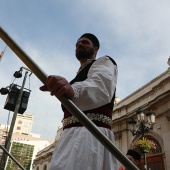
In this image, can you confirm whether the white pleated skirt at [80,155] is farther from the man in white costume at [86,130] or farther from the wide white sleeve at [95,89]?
the wide white sleeve at [95,89]

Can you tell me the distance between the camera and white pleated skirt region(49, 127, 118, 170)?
1189 millimetres

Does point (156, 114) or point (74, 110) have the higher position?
point (156, 114)

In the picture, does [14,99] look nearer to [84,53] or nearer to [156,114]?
[84,53]

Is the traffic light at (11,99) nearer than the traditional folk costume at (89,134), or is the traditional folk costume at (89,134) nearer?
the traditional folk costume at (89,134)

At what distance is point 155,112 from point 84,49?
35.8ft

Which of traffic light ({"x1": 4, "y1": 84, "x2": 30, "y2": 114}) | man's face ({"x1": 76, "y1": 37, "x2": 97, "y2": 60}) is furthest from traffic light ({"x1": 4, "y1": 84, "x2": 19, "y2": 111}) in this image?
man's face ({"x1": 76, "y1": 37, "x2": 97, "y2": 60})

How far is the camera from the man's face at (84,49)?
187 cm

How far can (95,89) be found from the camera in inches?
47.6

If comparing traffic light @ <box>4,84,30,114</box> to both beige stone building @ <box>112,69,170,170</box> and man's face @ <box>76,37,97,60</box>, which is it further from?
beige stone building @ <box>112,69,170,170</box>

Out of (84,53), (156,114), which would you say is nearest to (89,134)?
(84,53)

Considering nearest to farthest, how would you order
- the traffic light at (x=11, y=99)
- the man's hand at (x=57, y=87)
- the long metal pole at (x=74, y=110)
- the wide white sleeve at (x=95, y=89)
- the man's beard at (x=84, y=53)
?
the long metal pole at (x=74, y=110)
the man's hand at (x=57, y=87)
the wide white sleeve at (x=95, y=89)
the man's beard at (x=84, y=53)
the traffic light at (x=11, y=99)

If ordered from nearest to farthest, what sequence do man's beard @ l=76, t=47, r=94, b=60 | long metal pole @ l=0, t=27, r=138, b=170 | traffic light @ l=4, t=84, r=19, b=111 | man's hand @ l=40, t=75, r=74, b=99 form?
long metal pole @ l=0, t=27, r=138, b=170 < man's hand @ l=40, t=75, r=74, b=99 < man's beard @ l=76, t=47, r=94, b=60 < traffic light @ l=4, t=84, r=19, b=111

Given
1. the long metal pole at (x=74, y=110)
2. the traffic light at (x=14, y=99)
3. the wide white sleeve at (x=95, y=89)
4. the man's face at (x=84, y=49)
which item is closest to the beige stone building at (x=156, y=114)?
the traffic light at (x=14, y=99)

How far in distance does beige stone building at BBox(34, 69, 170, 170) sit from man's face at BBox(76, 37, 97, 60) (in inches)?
382
